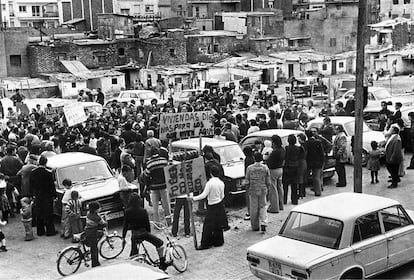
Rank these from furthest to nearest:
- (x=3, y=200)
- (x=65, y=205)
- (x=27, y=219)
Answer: (x=3, y=200), (x=27, y=219), (x=65, y=205)

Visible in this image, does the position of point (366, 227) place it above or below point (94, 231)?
above

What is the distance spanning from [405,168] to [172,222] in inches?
334

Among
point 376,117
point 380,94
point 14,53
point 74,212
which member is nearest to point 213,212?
point 74,212

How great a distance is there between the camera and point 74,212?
1388cm

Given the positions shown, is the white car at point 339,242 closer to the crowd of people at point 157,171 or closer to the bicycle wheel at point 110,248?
the crowd of people at point 157,171

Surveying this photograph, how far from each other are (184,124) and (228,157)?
2.05 metres

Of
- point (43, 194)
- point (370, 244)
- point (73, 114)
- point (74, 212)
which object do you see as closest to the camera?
point (370, 244)

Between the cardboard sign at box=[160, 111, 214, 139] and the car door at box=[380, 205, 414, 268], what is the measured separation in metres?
5.95

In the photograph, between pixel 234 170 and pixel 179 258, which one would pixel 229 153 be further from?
pixel 179 258

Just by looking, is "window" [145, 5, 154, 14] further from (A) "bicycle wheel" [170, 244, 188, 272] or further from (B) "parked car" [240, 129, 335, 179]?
(A) "bicycle wheel" [170, 244, 188, 272]

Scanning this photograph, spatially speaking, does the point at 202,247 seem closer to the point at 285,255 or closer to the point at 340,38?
the point at 285,255

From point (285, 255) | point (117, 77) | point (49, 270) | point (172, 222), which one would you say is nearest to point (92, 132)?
point (172, 222)

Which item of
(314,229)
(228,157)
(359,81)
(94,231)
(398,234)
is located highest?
(359,81)

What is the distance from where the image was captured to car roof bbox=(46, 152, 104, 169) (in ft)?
51.5
